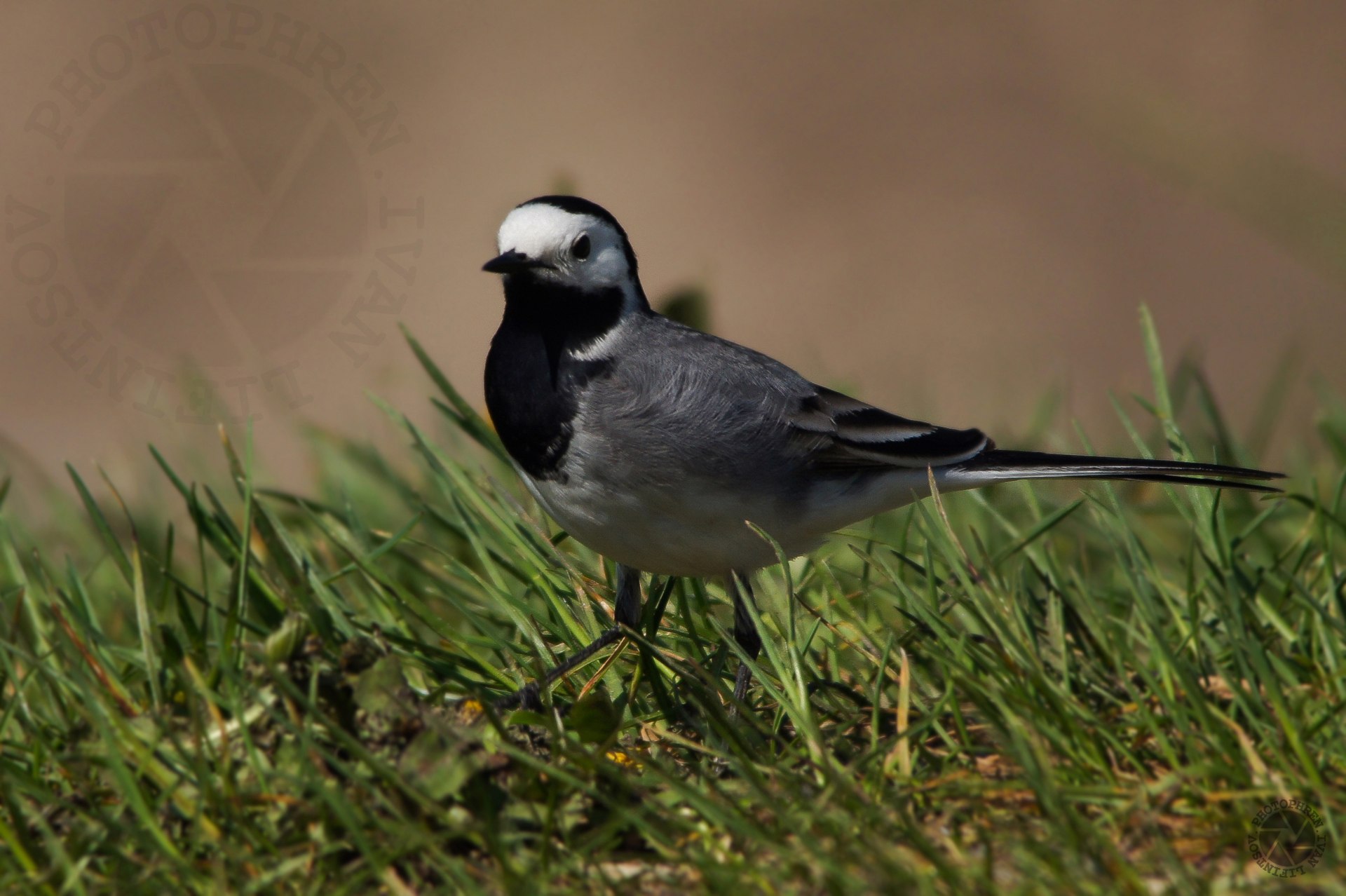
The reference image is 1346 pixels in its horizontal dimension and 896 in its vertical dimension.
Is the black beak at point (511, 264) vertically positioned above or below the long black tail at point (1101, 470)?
above

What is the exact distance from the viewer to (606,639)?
11.1 feet

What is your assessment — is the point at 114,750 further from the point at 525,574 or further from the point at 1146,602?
the point at 1146,602

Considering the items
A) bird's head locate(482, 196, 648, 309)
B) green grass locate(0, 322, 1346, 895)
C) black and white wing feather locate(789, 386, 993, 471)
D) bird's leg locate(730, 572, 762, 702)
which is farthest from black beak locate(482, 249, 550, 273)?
bird's leg locate(730, 572, 762, 702)

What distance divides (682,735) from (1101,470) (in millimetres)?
1394

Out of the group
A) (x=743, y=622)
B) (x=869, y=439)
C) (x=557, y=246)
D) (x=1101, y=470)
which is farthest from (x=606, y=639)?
(x=1101, y=470)

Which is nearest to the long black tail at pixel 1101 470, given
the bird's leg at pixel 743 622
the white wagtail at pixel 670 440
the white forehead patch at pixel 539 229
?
the white wagtail at pixel 670 440

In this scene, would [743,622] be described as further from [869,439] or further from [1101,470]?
[1101,470]

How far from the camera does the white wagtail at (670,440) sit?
343 cm

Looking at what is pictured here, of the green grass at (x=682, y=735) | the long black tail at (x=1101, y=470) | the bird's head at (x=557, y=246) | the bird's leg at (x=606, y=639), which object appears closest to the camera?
the green grass at (x=682, y=735)

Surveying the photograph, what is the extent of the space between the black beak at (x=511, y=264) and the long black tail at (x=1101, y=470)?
1.38 meters

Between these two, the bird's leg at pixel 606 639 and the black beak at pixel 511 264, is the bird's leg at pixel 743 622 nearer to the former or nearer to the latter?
the bird's leg at pixel 606 639

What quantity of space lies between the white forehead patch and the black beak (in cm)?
2

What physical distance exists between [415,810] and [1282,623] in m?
2.08

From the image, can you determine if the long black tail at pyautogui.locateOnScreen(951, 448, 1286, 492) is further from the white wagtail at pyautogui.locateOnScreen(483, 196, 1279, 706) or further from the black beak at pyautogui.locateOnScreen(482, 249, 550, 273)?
the black beak at pyautogui.locateOnScreen(482, 249, 550, 273)
